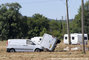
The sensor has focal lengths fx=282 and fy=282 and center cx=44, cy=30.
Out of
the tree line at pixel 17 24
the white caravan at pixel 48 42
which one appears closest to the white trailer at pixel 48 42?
the white caravan at pixel 48 42

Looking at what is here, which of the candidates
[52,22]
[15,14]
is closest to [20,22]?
[15,14]

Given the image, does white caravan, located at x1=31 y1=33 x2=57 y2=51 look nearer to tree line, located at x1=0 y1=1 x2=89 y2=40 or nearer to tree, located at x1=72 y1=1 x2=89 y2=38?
tree line, located at x1=0 y1=1 x2=89 y2=40

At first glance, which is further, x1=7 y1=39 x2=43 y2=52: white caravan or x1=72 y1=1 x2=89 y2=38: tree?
x1=72 y1=1 x2=89 y2=38: tree

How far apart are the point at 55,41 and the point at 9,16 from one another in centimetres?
5254

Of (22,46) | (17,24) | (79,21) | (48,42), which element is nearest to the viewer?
(22,46)

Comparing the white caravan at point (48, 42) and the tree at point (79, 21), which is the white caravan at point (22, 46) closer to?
the white caravan at point (48, 42)

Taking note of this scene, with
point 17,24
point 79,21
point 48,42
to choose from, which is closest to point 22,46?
point 48,42

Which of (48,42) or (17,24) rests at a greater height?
(17,24)

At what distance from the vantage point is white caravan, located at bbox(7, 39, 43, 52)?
3344 cm

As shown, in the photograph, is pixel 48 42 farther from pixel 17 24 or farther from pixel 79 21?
pixel 79 21

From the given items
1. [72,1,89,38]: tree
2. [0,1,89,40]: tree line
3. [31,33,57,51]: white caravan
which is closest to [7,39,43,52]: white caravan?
[31,33,57,51]: white caravan

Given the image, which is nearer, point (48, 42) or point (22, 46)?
point (22, 46)

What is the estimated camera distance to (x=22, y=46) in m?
33.4

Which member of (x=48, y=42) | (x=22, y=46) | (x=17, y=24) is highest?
(x=17, y=24)
